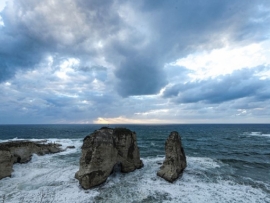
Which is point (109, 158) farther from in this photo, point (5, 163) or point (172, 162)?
point (5, 163)

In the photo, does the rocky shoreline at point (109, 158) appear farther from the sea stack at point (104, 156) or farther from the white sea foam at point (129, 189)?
the white sea foam at point (129, 189)

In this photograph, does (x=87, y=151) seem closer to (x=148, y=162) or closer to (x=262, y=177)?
(x=148, y=162)

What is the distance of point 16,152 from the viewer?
32.2 metres

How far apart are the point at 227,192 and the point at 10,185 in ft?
79.3

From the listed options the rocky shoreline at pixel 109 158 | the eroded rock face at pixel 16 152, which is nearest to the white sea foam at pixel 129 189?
the rocky shoreline at pixel 109 158

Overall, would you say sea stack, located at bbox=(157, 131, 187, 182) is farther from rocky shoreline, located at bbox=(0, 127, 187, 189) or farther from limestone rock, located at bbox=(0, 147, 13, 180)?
limestone rock, located at bbox=(0, 147, 13, 180)

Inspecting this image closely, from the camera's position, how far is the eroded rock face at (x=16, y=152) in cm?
2417

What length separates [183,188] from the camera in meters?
20.6

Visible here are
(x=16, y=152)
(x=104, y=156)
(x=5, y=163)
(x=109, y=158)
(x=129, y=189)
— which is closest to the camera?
(x=129, y=189)

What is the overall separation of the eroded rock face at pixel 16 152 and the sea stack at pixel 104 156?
956cm

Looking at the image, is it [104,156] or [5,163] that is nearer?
[104,156]

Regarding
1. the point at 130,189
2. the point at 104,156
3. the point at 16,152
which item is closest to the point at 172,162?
the point at 130,189

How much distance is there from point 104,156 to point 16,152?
19408mm

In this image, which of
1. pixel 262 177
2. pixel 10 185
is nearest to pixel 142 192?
pixel 10 185
